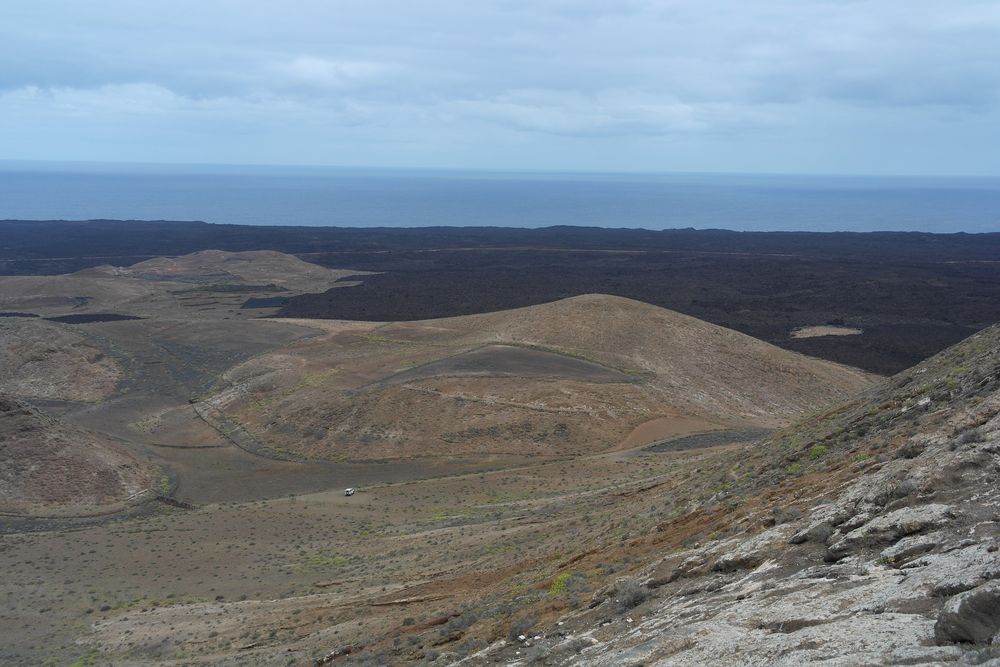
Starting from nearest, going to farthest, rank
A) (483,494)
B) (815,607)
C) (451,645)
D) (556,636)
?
(815,607), (556,636), (451,645), (483,494)

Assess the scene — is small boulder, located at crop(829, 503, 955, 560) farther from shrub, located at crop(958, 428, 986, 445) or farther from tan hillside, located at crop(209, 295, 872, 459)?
tan hillside, located at crop(209, 295, 872, 459)

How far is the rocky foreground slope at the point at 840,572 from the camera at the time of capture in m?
6.70

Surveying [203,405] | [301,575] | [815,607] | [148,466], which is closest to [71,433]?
[148,466]

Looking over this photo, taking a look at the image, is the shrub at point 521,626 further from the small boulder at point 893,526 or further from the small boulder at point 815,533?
the small boulder at point 893,526

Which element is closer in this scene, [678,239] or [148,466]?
[148,466]

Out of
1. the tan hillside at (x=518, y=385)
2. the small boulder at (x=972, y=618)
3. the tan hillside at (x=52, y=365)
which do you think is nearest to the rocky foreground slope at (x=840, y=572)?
the small boulder at (x=972, y=618)

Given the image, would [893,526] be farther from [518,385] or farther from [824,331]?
[824,331]

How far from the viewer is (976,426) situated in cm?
1069

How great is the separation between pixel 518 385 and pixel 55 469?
895 inches

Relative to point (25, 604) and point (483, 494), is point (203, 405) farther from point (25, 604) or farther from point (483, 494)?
point (25, 604)

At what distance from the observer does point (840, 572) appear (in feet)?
27.4

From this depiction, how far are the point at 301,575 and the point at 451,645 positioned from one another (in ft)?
38.5

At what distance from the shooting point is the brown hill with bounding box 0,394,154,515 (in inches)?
1210

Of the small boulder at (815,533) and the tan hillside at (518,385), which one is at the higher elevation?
the small boulder at (815,533)
